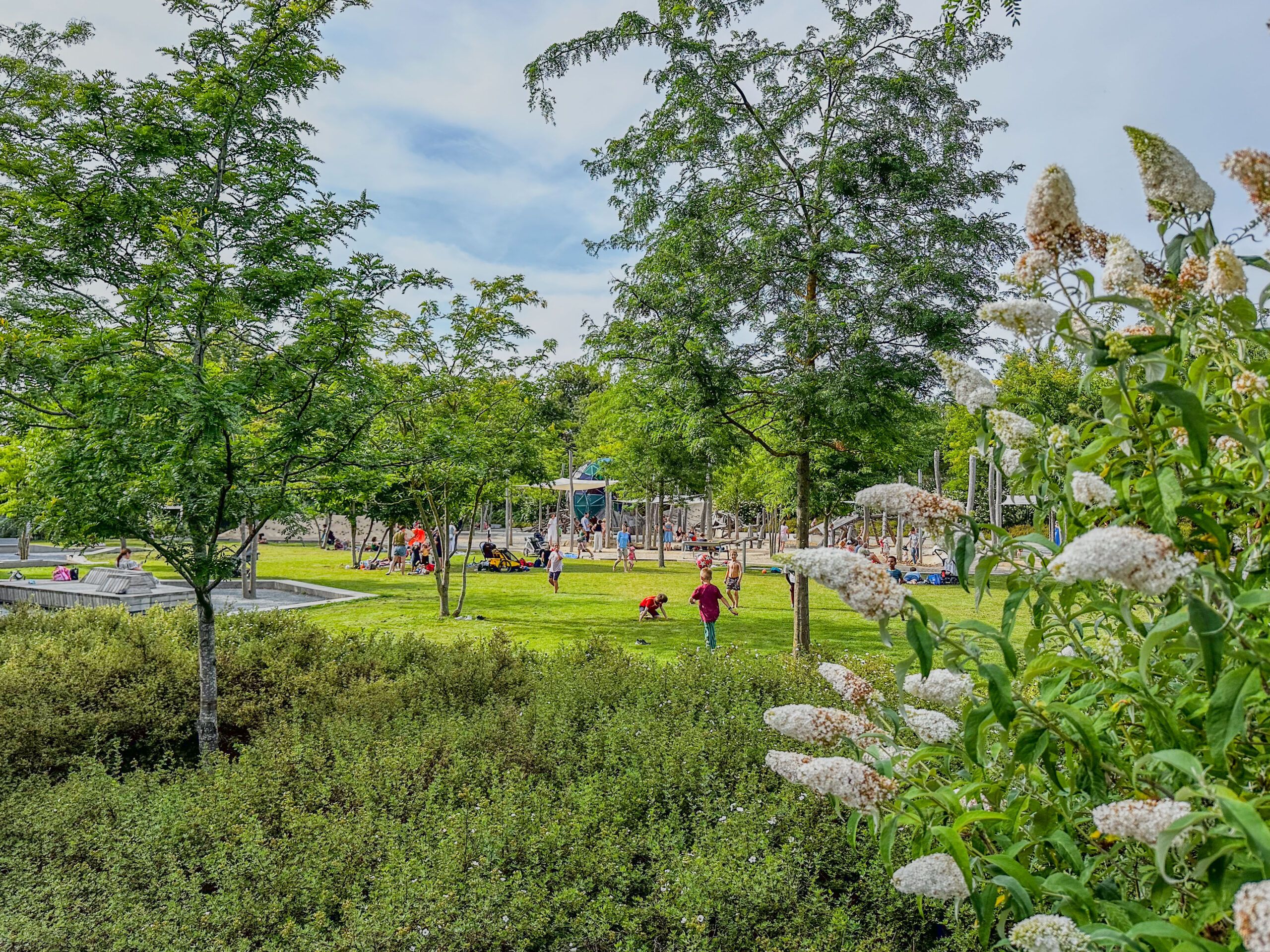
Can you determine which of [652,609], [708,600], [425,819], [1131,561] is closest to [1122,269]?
[1131,561]

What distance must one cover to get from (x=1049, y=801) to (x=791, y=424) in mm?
7908

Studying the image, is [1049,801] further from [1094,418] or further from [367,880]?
[367,880]

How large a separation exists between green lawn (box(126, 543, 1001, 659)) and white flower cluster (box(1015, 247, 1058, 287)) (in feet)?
28.9

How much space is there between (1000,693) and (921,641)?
0.57 feet

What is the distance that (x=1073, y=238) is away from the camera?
1.59 metres

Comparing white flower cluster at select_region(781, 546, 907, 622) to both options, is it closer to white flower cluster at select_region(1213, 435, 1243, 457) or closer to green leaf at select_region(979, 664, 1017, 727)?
green leaf at select_region(979, 664, 1017, 727)

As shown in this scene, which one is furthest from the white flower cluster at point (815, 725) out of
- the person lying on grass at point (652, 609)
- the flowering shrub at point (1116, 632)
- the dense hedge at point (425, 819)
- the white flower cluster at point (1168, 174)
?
the person lying on grass at point (652, 609)

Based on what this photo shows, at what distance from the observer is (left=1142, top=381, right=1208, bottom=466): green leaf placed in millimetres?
1211

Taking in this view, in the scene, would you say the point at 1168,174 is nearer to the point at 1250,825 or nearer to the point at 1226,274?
the point at 1226,274

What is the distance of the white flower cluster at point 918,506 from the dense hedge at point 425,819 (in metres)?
2.61

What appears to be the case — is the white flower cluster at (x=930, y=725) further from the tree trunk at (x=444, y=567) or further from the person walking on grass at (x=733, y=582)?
the person walking on grass at (x=733, y=582)

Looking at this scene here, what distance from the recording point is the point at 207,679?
667cm

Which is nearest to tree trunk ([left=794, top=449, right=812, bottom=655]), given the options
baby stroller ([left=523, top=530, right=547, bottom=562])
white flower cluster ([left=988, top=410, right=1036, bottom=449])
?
white flower cluster ([left=988, top=410, right=1036, bottom=449])

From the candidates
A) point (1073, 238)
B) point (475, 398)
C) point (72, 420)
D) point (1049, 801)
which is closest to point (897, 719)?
point (1049, 801)
